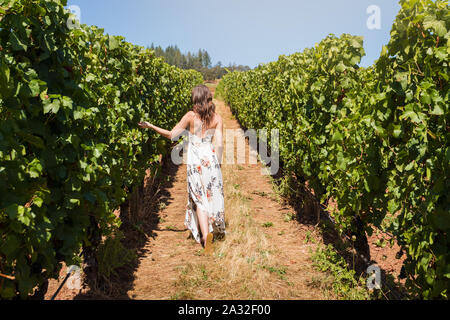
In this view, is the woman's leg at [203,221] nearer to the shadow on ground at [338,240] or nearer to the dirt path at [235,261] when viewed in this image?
the dirt path at [235,261]

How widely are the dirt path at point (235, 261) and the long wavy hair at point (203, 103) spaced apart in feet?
5.17

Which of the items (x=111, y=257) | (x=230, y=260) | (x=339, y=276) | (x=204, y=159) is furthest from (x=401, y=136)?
(x=111, y=257)

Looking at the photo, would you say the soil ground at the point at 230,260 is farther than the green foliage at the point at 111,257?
No

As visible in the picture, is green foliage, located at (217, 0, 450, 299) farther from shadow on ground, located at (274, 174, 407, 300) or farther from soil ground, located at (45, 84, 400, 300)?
soil ground, located at (45, 84, 400, 300)

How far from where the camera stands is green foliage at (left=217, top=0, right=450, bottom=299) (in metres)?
2.23

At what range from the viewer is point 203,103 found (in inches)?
172

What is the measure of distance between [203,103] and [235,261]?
1981mm

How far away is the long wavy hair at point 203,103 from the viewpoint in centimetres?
434

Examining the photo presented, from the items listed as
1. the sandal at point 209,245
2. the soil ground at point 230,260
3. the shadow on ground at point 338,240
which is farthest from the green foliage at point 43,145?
the shadow on ground at point 338,240

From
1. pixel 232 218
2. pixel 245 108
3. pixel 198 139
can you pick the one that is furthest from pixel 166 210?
pixel 245 108

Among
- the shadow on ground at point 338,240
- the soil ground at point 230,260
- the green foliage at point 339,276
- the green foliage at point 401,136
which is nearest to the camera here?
the green foliage at point 401,136

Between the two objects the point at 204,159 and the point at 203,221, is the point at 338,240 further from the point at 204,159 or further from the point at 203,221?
the point at 204,159

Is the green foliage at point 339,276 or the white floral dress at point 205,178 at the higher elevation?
the white floral dress at point 205,178

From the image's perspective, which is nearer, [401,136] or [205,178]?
[401,136]
